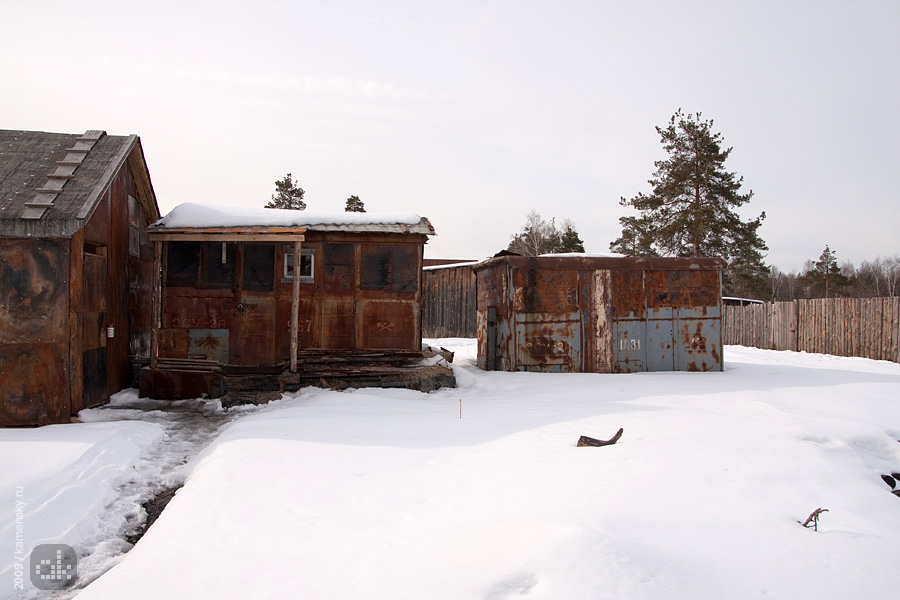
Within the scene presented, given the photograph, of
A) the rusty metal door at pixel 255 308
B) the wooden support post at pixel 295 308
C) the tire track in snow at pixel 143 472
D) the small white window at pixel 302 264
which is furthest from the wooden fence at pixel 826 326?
the tire track in snow at pixel 143 472

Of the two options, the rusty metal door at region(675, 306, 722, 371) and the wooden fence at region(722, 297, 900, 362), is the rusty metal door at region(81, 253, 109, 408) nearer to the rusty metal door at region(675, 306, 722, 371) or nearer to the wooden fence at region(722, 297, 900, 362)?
the rusty metal door at region(675, 306, 722, 371)

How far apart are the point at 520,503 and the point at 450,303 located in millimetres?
15697

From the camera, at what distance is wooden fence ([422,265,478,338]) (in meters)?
19.3

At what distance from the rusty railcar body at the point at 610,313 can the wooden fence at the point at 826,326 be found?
5.55 m

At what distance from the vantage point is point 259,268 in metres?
9.80

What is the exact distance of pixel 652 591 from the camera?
270cm

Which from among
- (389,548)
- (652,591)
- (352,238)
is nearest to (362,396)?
(352,238)

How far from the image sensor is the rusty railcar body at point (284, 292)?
9.56m

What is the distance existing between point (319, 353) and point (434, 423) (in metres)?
3.65

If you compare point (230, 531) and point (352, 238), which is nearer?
point (230, 531)

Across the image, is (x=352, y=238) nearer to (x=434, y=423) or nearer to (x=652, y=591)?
(x=434, y=423)

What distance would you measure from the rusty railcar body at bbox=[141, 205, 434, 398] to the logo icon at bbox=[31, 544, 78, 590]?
19.0 ft

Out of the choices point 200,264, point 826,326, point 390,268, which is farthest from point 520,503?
point 826,326

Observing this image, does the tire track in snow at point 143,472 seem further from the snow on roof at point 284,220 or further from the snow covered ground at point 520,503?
the snow on roof at point 284,220
